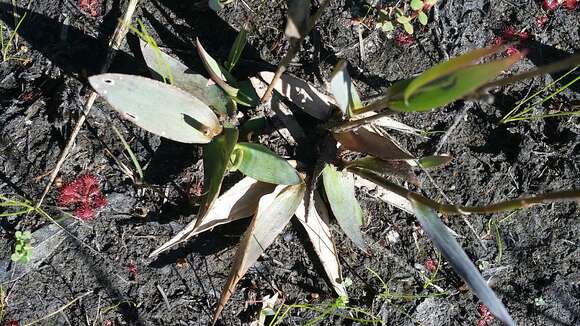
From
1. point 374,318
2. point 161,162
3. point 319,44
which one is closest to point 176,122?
point 161,162

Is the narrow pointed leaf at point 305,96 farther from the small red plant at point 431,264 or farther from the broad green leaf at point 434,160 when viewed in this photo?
the small red plant at point 431,264

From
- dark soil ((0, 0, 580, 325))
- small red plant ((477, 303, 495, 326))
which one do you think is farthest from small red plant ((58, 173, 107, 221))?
small red plant ((477, 303, 495, 326))

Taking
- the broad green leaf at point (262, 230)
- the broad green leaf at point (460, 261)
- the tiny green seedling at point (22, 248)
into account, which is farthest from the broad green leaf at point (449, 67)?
the tiny green seedling at point (22, 248)

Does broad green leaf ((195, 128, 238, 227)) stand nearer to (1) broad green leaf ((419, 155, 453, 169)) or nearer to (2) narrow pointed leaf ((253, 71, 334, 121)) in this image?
(2) narrow pointed leaf ((253, 71, 334, 121))

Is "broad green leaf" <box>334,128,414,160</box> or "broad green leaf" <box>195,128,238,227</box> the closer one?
"broad green leaf" <box>195,128,238,227</box>

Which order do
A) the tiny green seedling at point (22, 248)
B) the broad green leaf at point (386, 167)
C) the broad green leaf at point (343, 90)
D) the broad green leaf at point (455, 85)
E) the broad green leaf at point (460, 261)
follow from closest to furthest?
the broad green leaf at point (455, 85) → the broad green leaf at point (460, 261) → the broad green leaf at point (343, 90) → the broad green leaf at point (386, 167) → the tiny green seedling at point (22, 248)
